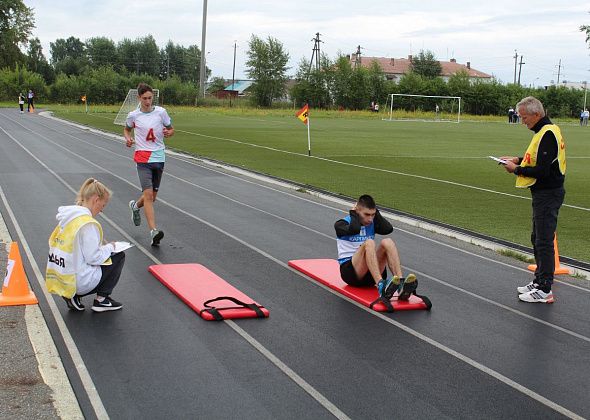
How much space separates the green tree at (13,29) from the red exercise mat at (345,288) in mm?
95336

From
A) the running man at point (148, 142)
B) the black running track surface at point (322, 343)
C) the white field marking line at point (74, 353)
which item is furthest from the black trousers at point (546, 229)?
the running man at point (148, 142)

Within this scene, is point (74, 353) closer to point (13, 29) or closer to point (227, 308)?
point (227, 308)

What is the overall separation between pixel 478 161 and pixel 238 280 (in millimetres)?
19311

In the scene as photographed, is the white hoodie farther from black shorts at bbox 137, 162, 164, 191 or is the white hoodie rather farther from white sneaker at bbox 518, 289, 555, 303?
white sneaker at bbox 518, 289, 555, 303

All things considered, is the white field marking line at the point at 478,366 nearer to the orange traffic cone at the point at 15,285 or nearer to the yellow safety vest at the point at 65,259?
the yellow safety vest at the point at 65,259

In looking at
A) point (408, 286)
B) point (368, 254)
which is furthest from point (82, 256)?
point (408, 286)

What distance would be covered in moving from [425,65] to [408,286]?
122243 millimetres

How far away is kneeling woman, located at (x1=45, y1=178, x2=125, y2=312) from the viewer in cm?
676

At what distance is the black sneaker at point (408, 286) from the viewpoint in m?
7.42

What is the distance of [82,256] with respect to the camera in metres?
6.82

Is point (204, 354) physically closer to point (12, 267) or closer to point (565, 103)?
point (12, 267)

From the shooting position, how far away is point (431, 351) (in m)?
6.32

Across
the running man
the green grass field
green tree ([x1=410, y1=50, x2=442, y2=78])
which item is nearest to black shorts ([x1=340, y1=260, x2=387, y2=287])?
the running man

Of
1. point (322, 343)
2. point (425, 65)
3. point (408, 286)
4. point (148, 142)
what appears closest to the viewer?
point (322, 343)
